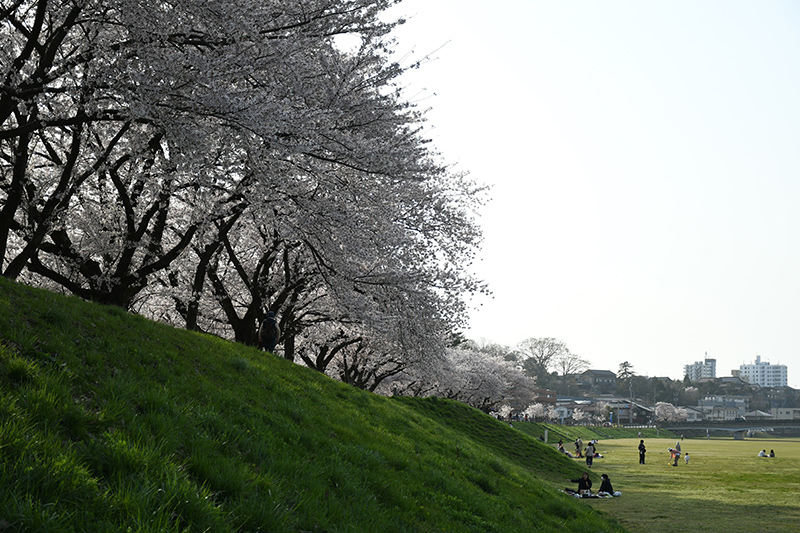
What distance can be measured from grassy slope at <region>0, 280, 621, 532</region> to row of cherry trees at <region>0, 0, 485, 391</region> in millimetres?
3531

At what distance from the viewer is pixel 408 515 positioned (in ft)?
21.4

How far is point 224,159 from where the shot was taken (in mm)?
12812

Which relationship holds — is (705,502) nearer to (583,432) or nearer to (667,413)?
(583,432)

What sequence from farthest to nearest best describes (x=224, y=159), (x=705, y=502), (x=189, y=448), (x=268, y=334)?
1. (x=705, y=502)
2. (x=268, y=334)
3. (x=224, y=159)
4. (x=189, y=448)

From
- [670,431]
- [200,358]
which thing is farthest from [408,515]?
[670,431]

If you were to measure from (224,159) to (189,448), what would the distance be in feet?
28.9

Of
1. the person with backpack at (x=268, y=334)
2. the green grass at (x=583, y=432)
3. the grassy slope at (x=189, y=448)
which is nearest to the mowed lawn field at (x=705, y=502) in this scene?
the grassy slope at (x=189, y=448)

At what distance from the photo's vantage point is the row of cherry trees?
9.36m

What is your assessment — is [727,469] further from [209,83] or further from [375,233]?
[209,83]

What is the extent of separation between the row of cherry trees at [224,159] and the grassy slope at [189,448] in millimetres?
3531

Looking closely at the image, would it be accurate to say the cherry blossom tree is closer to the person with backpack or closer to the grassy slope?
the person with backpack

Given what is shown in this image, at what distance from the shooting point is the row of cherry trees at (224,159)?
30.7ft

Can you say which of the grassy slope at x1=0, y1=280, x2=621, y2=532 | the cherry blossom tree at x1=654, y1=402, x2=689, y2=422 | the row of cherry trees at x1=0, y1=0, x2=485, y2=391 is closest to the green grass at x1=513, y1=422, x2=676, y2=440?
the cherry blossom tree at x1=654, y1=402, x2=689, y2=422

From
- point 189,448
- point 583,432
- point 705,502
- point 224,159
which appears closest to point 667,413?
point 583,432
